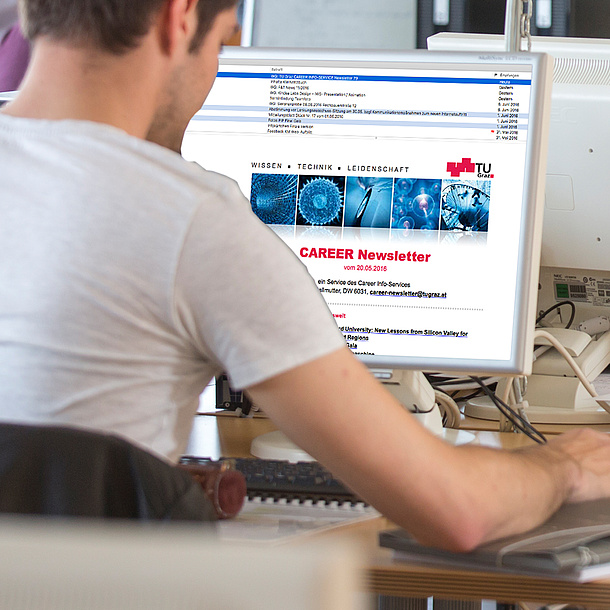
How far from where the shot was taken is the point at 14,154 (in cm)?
66

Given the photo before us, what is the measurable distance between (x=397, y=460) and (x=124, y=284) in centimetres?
24

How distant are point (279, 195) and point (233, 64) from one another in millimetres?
199

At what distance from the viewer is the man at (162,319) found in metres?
0.62

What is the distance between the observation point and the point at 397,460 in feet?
2.14

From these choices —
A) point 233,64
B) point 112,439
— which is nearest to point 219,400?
point 233,64

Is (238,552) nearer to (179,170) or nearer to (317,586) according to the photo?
(317,586)

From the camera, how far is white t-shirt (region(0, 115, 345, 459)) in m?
0.62

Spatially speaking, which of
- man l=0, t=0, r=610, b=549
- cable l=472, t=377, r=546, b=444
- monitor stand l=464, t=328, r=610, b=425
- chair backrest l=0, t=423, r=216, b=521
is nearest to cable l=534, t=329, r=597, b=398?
monitor stand l=464, t=328, r=610, b=425

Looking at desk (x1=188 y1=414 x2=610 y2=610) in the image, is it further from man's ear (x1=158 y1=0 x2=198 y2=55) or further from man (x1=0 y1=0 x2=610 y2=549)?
man's ear (x1=158 y1=0 x2=198 y2=55)

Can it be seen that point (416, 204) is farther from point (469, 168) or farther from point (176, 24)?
point (176, 24)

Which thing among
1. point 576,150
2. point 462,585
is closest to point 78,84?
point 462,585

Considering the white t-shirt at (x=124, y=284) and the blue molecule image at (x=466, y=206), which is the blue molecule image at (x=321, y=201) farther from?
the white t-shirt at (x=124, y=284)

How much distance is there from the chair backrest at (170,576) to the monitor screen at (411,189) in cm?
98

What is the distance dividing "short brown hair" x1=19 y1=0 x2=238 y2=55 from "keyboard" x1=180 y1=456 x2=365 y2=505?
44 centimetres
